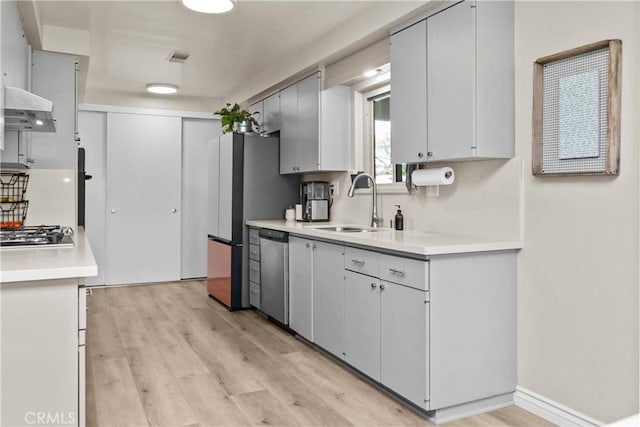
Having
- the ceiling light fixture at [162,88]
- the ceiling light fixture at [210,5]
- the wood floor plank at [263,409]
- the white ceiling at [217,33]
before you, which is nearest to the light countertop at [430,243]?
the wood floor plank at [263,409]

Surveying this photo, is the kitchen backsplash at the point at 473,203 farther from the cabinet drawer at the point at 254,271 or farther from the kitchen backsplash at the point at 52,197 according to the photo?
the kitchen backsplash at the point at 52,197

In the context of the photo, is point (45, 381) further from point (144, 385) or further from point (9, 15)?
point (9, 15)

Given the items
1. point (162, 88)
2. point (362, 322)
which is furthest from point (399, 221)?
point (162, 88)

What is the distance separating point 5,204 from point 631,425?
3726mm

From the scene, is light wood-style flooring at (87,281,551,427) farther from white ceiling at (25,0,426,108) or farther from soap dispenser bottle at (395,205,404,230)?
white ceiling at (25,0,426,108)

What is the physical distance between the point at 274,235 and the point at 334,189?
2.35 feet

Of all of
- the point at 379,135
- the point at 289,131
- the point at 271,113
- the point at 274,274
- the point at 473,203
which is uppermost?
the point at 271,113

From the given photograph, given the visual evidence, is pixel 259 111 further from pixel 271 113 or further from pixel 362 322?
pixel 362 322

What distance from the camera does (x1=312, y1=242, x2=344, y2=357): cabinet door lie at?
3.04 m

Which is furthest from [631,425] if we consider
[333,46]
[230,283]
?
[230,283]

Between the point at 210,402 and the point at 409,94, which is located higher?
the point at 409,94

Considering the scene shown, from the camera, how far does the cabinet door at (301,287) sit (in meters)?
3.46

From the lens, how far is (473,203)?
110 inches

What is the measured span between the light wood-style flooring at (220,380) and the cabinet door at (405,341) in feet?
0.43
